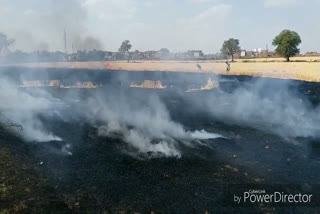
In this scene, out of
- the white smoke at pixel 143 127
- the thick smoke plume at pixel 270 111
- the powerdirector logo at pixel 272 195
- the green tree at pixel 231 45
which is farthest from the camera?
the green tree at pixel 231 45

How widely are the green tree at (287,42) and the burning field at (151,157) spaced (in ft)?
200

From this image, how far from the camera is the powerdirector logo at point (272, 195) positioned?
27.6 feet

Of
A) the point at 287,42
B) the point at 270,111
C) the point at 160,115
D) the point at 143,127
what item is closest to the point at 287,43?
the point at 287,42

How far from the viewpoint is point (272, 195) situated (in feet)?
28.6

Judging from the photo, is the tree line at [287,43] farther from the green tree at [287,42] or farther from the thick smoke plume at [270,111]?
the thick smoke plume at [270,111]

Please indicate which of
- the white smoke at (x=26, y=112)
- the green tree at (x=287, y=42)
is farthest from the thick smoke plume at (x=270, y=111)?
the green tree at (x=287, y=42)

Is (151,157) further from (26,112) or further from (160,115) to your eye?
(26,112)

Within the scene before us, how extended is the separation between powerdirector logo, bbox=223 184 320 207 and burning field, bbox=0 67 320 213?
0.07 m

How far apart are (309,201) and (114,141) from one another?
317 inches

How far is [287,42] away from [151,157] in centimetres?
Result: 7481

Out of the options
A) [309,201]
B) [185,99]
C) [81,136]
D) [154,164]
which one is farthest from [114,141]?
[185,99]

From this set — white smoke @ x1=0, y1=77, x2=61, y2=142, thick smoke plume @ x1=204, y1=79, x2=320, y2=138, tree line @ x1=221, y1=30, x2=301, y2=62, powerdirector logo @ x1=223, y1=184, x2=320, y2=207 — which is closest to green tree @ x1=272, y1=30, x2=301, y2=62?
tree line @ x1=221, y1=30, x2=301, y2=62

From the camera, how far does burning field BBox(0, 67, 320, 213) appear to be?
27.7ft

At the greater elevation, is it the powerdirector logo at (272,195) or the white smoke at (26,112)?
the white smoke at (26,112)
